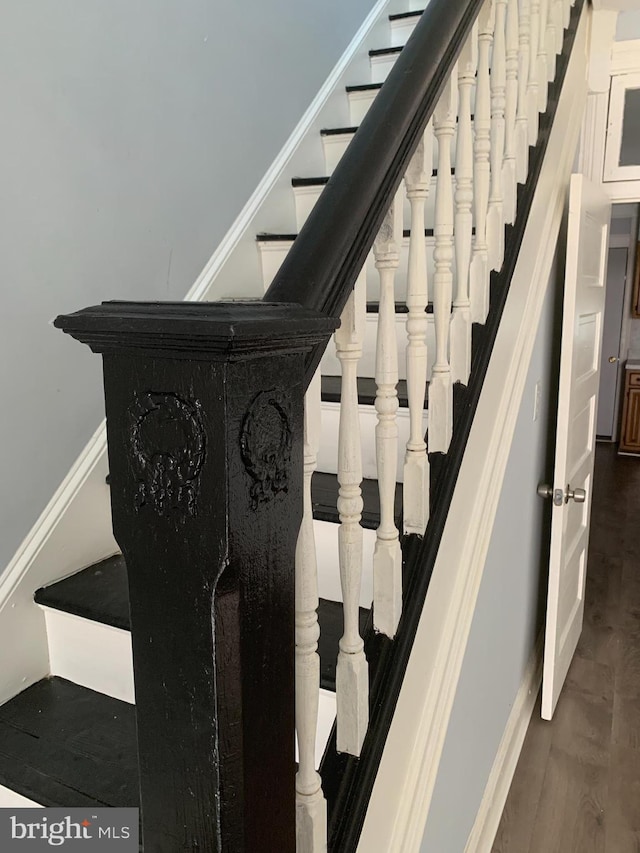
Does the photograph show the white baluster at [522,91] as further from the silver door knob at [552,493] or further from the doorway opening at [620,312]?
the doorway opening at [620,312]

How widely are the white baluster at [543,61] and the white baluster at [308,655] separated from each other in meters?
1.36

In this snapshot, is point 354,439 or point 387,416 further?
point 387,416

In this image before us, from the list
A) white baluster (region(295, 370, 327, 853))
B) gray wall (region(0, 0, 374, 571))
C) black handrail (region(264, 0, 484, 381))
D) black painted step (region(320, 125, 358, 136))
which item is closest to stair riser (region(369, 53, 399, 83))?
black painted step (region(320, 125, 358, 136))

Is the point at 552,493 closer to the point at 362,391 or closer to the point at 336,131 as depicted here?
the point at 362,391

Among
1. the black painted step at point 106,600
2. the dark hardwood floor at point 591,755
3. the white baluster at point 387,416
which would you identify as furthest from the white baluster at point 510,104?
the dark hardwood floor at point 591,755

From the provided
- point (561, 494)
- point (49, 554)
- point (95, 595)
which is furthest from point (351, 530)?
point (561, 494)

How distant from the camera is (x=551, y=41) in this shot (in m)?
1.74

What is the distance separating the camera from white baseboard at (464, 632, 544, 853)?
166 cm

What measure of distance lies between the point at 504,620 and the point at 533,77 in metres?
1.37

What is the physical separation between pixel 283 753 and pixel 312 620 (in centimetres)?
14

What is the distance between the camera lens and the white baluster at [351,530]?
0.81m

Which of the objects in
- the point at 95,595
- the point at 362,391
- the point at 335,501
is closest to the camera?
the point at 335,501

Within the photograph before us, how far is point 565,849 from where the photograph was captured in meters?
1.70

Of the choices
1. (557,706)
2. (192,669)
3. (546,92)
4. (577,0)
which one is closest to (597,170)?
(577,0)
